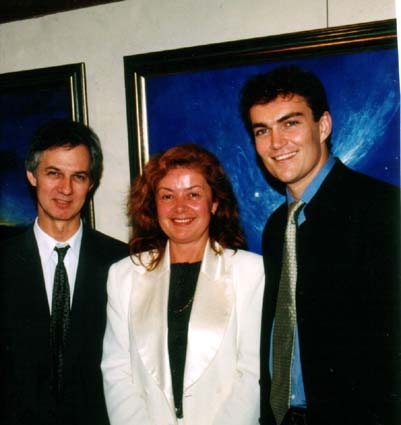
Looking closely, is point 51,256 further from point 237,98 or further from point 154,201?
point 237,98

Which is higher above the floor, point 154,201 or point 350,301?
point 154,201

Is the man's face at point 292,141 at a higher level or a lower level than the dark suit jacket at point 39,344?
higher

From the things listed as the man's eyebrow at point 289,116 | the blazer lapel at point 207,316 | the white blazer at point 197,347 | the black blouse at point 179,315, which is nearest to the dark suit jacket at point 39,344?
the white blazer at point 197,347

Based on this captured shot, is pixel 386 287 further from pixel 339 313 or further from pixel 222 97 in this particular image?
pixel 222 97

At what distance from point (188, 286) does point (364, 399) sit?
0.78 meters

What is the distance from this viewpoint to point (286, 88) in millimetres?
1828

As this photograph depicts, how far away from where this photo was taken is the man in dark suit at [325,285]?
1.58 m

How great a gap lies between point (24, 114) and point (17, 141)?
0.15m

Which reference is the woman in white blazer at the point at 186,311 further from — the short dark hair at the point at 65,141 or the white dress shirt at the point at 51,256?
the short dark hair at the point at 65,141

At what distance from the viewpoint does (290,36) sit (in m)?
2.08

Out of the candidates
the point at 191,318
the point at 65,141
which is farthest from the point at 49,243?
the point at 191,318

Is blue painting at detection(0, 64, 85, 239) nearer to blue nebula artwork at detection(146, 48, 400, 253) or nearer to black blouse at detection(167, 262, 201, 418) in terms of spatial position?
blue nebula artwork at detection(146, 48, 400, 253)

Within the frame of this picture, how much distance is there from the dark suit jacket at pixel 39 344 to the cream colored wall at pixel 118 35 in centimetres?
51

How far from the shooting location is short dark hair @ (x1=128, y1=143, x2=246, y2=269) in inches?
81.4
